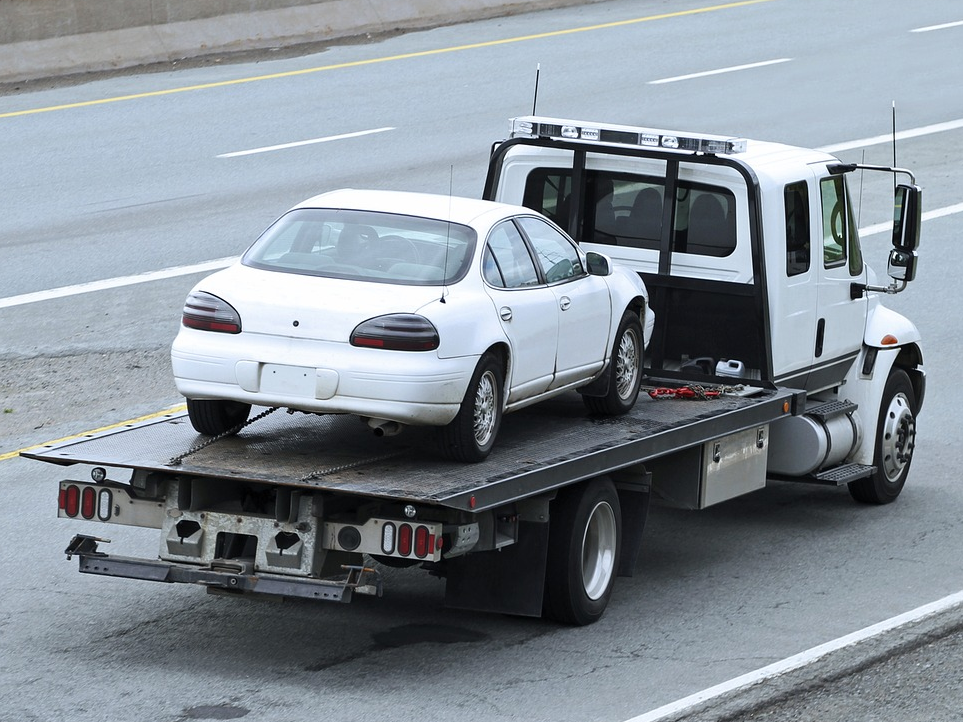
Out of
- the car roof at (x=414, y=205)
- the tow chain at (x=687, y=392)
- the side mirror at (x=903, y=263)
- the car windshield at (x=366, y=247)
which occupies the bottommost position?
the tow chain at (x=687, y=392)

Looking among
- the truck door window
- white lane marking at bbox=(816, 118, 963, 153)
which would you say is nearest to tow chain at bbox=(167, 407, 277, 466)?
the truck door window

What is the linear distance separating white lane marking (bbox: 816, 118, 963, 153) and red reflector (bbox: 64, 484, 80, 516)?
1586 centimetres

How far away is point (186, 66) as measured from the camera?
85.3 ft

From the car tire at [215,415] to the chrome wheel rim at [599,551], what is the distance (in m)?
2.02

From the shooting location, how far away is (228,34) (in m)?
26.7

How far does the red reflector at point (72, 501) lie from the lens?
8.98 metres

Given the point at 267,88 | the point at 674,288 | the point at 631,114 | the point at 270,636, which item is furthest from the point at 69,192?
the point at 270,636

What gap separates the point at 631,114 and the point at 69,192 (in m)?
8.16

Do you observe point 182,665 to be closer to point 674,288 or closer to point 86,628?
point 86,628

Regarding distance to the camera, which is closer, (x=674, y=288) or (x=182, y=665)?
(x=182, y=665)

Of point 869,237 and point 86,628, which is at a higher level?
point 869,237

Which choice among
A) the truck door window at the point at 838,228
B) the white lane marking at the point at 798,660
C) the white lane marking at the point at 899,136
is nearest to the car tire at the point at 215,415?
the white lane marking at the point at 798,660

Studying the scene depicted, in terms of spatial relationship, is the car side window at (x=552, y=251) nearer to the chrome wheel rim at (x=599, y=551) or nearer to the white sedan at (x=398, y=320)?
the white sedan at (x=398, y=320)

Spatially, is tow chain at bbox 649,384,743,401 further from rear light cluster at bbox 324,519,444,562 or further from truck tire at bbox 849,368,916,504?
rear light cluster at bbox 324,519,444,562
